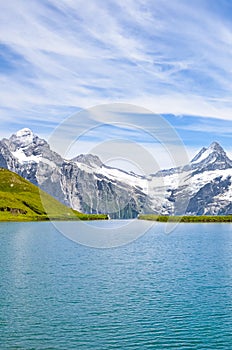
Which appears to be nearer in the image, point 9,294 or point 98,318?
point 98,318

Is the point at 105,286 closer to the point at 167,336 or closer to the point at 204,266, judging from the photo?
the point at 167,336

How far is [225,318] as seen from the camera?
50.0 m

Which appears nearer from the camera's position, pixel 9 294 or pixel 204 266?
pixel 9 294

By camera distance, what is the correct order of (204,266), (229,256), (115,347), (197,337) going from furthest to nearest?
1. (229,256)
2. (204,266)
3. (197,337)
4. (115,347)

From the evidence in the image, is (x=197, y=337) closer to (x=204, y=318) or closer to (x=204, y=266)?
(x=204, y=318)

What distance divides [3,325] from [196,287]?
3091 cm

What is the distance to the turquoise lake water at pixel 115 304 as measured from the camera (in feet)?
140

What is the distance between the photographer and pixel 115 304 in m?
55.1

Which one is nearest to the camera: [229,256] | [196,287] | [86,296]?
[86,296]

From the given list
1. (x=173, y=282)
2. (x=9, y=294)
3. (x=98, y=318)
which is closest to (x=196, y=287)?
(x=173, y=282)

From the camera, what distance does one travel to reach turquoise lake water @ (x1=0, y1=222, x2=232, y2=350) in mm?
42562

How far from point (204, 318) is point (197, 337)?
21.1 ft

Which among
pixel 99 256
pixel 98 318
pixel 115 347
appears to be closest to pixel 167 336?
pixel 115 347

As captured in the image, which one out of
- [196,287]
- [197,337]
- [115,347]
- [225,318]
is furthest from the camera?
[196,287]
